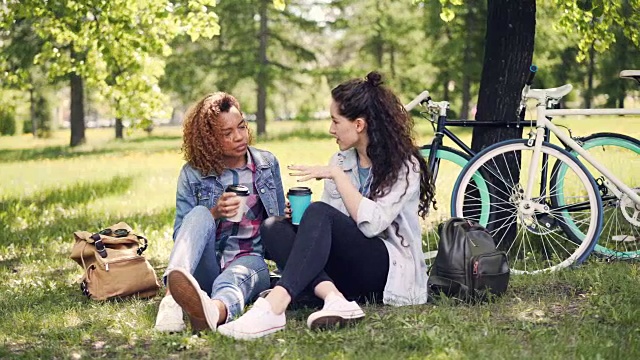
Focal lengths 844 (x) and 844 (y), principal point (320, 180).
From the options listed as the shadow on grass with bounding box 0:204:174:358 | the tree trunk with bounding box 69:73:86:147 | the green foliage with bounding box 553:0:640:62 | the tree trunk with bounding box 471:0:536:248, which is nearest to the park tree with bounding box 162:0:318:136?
the tree trunk with bounding box 69:73:86:147

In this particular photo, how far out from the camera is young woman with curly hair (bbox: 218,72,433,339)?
165 inches

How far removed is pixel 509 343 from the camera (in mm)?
3844

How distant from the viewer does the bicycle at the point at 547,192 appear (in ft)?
17.7

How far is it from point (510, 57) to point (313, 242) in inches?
112

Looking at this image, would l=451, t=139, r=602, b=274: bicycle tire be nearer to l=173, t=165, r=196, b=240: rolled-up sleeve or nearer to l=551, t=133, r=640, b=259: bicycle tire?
l=551, t=133, r=640, b=259: bicycle tire

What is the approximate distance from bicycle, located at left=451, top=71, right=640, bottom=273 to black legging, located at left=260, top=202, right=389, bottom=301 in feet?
3.85

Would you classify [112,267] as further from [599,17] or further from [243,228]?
[599,17]

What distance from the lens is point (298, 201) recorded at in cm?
434

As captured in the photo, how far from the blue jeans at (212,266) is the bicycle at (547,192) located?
154cm

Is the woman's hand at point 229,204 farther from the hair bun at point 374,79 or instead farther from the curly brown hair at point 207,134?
the hair bun at point 374,79

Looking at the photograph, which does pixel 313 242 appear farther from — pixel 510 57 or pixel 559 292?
pixel 510 57

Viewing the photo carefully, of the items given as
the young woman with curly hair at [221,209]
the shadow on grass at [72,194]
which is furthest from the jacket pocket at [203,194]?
the shadow on grass at [72,194]

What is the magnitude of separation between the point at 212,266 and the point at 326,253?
2.33 feet

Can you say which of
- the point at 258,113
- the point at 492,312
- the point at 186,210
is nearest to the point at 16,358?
the point at 186,210
